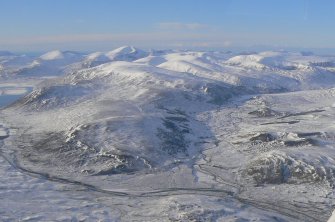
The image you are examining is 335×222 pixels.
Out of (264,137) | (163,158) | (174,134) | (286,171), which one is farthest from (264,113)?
(286,171)

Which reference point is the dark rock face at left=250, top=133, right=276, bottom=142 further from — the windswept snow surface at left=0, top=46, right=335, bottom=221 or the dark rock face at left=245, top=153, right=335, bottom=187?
the dark rock face at left=245, top=153, right=335, bottom=187

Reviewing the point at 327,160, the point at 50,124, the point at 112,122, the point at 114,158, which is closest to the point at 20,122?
the point at 50,124

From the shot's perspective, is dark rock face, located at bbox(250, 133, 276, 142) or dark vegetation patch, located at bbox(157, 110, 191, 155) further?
dark rock face, located at bbox(250, 133, 276, 142)

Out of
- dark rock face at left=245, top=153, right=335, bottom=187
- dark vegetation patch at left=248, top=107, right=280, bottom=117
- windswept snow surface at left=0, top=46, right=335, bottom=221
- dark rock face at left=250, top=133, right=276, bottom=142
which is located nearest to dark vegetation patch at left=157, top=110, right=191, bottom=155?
windswept snow surface at left=0, top=46, right=335, bottom=221

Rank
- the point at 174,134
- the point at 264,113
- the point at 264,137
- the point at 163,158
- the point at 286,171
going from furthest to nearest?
the point at 264,113 < the point at 174,134 < the point at 264,137 < the point at 163,158 < the point at 286,171

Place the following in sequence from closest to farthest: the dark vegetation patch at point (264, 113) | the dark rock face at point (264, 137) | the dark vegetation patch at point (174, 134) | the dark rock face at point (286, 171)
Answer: the dark rock face at point (286, 171) → the dark vegetation patch at point (174, 134) → the dark rock face at point (264, 137) → the dark vegetation patch at point (264, 113)

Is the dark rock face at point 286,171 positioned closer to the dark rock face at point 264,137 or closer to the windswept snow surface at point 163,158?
the windswept snow surface at point 163,158

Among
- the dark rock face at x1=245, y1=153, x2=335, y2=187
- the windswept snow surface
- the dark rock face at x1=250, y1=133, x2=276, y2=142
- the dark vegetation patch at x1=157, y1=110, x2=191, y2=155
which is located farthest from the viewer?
the dark rock face at x1=250, y1=133, x2=276, y2=142

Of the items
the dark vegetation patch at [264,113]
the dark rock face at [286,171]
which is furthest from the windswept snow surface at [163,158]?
the dark vegetation patch at [264,113]

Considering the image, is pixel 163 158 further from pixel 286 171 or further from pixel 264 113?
pixel 264 113
